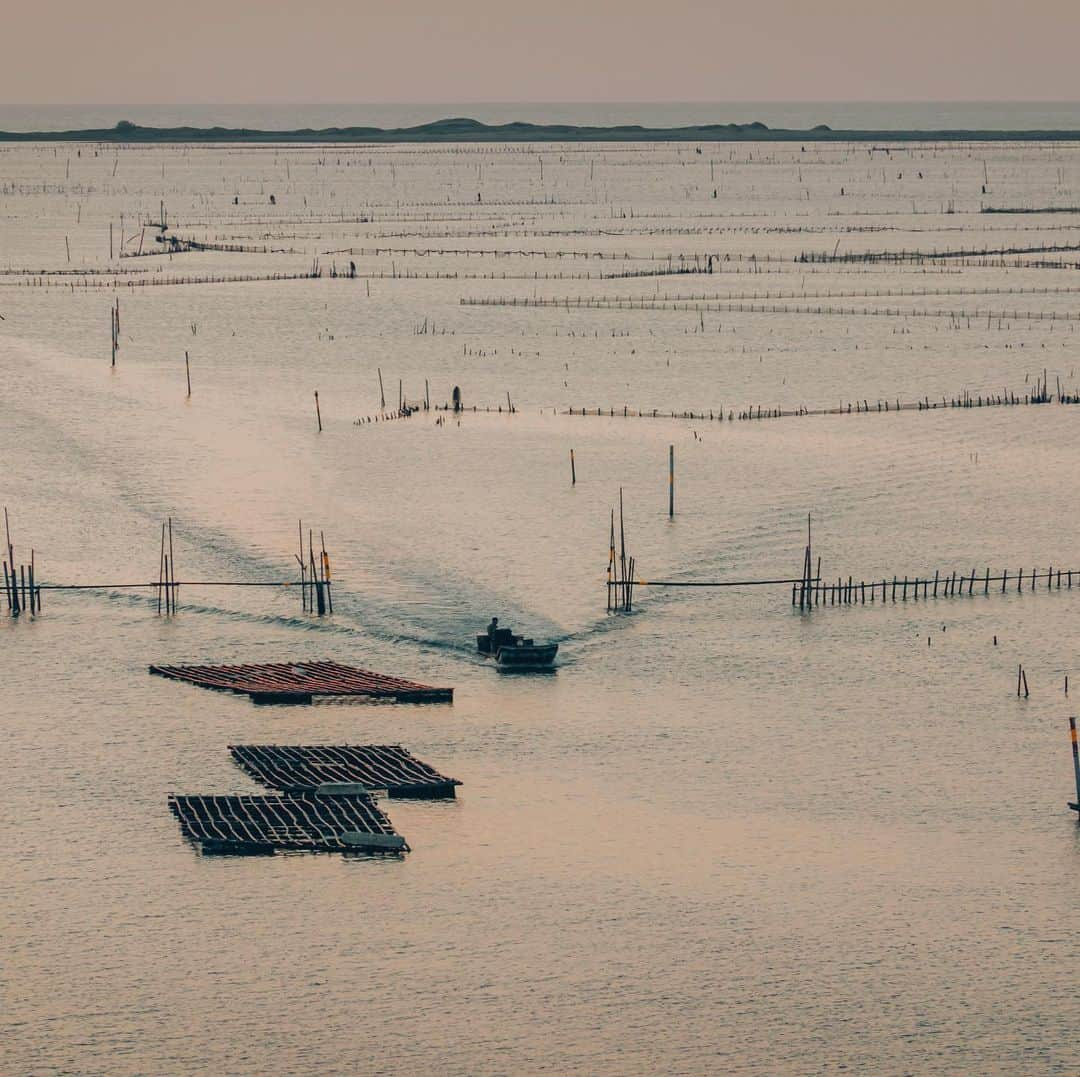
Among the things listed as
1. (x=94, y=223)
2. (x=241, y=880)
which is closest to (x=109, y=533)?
(x=241, y=880)

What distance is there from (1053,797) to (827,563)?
51.5 feet

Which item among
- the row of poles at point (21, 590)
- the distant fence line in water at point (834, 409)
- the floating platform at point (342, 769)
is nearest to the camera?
the floating platform at point (342, 769)

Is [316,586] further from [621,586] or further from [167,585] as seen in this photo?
[621,586]

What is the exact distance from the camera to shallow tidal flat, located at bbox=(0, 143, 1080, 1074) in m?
30.9

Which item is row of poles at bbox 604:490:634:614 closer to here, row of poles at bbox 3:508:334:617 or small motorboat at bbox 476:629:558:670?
small motorboat at bbox 476:629:558:670

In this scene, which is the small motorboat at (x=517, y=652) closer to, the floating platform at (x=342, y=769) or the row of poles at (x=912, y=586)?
the floating platform at (x=342, y=769)

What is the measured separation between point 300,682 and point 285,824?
7915 millimetres

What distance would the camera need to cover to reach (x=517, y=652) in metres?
44.8

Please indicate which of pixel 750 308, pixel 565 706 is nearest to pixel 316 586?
pixel 565 706

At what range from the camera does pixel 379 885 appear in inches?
1362

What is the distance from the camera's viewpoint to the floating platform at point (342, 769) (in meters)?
38.2

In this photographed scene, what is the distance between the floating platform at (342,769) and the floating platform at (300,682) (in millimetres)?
2424

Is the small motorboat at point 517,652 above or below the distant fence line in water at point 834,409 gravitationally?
below

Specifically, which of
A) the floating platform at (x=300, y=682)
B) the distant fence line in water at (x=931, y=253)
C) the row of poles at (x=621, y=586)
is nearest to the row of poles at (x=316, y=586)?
the floating platform at (x=300, y=682)
